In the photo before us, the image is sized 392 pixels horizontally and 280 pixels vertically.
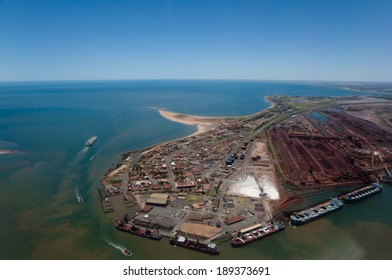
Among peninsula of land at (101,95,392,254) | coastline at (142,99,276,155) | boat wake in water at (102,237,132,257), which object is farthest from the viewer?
coastline at (142,99,276,155)

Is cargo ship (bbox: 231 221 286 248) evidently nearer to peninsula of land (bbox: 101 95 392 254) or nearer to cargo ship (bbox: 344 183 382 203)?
peninsula of land (bbox: 101 95 392 254)

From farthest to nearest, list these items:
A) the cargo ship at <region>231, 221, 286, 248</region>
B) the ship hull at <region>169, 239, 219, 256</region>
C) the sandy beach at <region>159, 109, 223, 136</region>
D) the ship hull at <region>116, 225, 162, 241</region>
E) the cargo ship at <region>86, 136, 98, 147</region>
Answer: the sandy beach at <region>159, 109, 223, 136</region> → the cargo ship at <region>86, 136, 98, 147</region> → the ship hull at <region>116, 225, 162, 241</region> → the cargo ship at <region>231, 221, 286, 248</region> → the ship hull at <region>169, 239, 219, 256</region>

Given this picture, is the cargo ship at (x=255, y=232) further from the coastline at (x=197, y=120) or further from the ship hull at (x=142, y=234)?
the coastline at (x=197, y=120)

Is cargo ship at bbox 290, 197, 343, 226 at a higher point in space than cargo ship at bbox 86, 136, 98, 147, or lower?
lower

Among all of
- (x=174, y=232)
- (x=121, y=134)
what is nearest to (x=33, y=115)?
(x=121, y=134)

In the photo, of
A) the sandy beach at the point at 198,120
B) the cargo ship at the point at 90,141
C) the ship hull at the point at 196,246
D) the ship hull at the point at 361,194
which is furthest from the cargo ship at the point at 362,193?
the cargo ship at the point at 90,141

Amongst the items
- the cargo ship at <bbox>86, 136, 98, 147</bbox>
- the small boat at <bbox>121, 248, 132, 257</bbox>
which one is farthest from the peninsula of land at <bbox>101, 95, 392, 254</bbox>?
the cargo ship at <bbox>86, 136, 98, 147</bbox>
